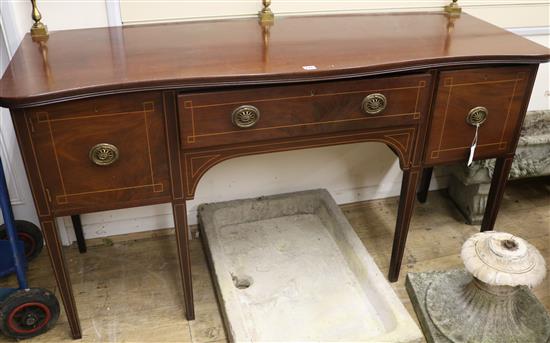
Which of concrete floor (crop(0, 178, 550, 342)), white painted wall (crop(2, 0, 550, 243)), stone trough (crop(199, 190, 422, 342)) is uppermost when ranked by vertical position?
white painted wall (crop(2, 0, 550, 243))

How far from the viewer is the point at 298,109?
1308 millimetres

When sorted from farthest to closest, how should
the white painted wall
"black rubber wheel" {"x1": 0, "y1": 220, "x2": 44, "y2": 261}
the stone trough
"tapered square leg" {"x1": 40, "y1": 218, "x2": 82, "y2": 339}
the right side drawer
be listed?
"black rubber wheel" {"x1": 0, "y1": 220, "x2": 44, "y2": 261} → the white painted wall → the stone trough → the right side drawer → "tapered square leg" {"x1": 40, "y1": 218, "x2": 82, "y2": 339}

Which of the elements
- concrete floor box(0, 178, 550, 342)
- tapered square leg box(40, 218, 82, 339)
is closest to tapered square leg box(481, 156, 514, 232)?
concrete floor box(0, 178, 550, 342)

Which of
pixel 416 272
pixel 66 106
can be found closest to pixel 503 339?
pixel 416 272

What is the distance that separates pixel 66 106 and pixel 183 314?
799mm

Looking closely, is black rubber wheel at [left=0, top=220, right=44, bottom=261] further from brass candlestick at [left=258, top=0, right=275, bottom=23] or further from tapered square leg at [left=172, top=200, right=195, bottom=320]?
brass candlestick at [left=258, top=0, right=275, bottom=23]

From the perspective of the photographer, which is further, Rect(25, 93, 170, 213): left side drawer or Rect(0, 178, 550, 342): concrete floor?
Rect(0, 178, 550, 342): concrete floor

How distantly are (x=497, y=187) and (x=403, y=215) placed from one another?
337 mm

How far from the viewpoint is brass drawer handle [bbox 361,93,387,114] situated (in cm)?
134

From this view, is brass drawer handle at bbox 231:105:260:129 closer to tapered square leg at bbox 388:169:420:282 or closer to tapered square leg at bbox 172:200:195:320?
tapered square leg at bbox 172:200:195:320

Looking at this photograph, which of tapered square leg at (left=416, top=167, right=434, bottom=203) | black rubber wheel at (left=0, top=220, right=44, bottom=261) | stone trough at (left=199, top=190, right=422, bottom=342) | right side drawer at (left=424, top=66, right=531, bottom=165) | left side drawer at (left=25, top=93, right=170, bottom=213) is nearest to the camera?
left side drawer at (left=25, top=93, right=170, bottom=213)

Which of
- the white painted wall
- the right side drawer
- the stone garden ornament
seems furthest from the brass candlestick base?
the stone garden ornament

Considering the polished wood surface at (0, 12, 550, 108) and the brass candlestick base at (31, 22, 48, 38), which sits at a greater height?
the brass candlestick base at (31, 22, 48, 38)

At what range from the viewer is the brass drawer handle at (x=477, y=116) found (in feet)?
4.81
